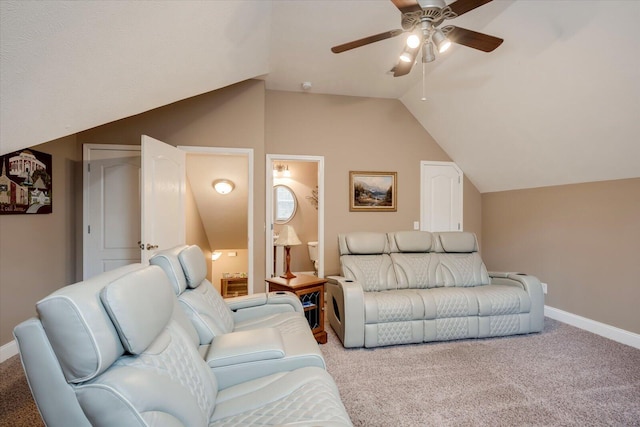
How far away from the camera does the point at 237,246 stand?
Result: 18.7ft

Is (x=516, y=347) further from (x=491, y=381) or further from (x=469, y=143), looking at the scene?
(x=469, y=143)

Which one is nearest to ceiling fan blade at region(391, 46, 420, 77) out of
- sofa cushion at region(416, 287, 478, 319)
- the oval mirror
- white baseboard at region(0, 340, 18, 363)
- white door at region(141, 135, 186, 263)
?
sofa cushion at region(416, 287, 478, 319)

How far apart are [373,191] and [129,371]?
396 centimetres

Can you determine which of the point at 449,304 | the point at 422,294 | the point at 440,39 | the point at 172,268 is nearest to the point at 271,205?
the point at 422,294

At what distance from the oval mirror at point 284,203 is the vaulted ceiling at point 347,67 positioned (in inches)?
89.5

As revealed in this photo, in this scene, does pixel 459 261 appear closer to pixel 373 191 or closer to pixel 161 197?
pixel 373 191

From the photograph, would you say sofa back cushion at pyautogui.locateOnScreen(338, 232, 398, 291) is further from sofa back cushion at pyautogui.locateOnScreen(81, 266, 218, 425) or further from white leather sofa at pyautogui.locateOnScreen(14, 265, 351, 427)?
sofa back cushion at pyautogui.locateOnScreen(81, 266, 218, 425)

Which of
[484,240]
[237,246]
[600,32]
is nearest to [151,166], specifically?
[237,246]

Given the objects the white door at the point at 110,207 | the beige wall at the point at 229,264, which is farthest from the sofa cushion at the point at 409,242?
the beige wall at the point at 229,264

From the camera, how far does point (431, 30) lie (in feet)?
6.70

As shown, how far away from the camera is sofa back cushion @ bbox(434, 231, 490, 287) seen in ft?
11.6

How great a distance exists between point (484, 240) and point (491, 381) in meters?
2.95

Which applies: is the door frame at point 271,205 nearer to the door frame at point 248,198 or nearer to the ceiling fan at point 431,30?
the door frame at point 248,198

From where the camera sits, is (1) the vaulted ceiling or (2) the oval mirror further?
(2) the oval mirror
